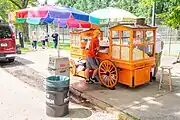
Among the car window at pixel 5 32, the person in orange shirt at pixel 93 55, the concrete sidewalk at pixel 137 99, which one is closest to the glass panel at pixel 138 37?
the person in orange shirt at pixel 93 55

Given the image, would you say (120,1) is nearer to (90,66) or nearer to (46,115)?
(90,66)

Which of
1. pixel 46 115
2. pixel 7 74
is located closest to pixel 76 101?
pixel 46 115

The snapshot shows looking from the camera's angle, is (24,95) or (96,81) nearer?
(24,95)

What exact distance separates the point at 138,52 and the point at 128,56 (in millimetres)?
460

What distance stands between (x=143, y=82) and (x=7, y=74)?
6050mm

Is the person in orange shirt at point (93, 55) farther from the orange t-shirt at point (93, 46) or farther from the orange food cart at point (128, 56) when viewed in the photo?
the orange food cart at point (128, 56)

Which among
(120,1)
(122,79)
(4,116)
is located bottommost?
(4,116)

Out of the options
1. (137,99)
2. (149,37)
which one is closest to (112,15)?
(149,37)

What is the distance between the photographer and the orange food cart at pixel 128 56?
7.52 m

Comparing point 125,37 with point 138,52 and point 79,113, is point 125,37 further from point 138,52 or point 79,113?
point 79,113

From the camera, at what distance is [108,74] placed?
802 centimetres

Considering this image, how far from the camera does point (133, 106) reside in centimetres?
640

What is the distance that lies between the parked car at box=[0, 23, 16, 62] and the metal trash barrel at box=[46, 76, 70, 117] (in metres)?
7.41

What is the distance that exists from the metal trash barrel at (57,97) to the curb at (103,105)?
3.74 feet
